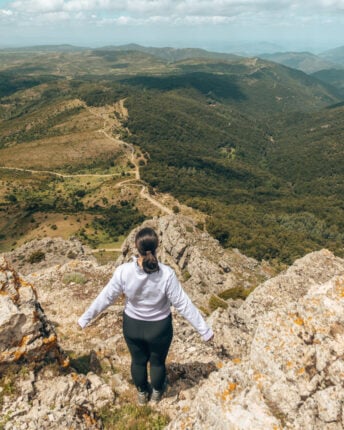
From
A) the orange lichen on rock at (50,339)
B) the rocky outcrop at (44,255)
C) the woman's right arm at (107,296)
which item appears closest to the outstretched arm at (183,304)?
the woman's right arm at (107,296)

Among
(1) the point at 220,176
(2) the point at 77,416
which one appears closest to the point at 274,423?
(2) the point at 77,416

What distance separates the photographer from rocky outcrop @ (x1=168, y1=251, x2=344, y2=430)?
258 inches

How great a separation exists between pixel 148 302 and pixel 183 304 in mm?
908

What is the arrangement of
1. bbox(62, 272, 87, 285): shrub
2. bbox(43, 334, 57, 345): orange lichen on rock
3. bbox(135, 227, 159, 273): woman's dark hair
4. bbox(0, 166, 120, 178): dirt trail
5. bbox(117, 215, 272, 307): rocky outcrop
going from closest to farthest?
1. bbox(135, 227, 159, 273): woman's dark hair
2. bbox(43, 334, 57, 345): orange lichen on rock
3. bbox(62, 272, 87, 285): shrub
4. bbox(117, 215, 272, 307): rocky outcrop
5. bbox(0, 166, 120, 178): dirt trail

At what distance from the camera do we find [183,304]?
785cm

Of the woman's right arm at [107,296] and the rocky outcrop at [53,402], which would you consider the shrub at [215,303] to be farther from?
the woman's right arm at [107,296]

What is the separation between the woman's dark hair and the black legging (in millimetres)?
1659

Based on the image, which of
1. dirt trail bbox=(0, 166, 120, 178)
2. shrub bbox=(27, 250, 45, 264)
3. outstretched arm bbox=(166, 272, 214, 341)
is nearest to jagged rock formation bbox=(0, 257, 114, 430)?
outstretched arm bbox=(166, 272, 214, 341)

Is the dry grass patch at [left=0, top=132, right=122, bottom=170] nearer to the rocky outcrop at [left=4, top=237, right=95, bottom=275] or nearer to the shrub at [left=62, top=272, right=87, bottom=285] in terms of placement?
the rocky outcrop at [left=4, top=237, right=95, bottom=275]

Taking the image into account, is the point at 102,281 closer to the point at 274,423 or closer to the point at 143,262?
the point at 143,262

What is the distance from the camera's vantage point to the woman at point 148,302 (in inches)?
286

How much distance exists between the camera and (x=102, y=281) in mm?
20547

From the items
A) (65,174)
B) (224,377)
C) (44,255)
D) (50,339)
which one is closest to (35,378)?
(50,339)

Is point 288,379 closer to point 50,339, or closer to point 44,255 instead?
point 50,339
